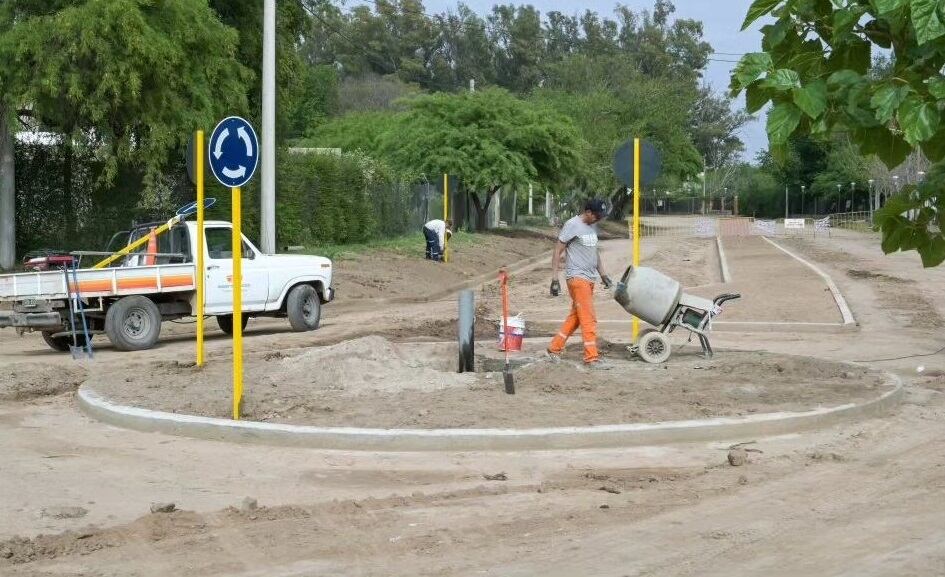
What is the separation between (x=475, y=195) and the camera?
5575 cm

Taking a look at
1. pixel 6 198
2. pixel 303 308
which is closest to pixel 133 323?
pixel 303 308

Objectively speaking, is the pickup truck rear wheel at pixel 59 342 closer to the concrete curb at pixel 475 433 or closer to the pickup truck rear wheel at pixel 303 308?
the pickup truck rear wheel at pixel 303 308

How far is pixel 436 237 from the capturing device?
122 ft

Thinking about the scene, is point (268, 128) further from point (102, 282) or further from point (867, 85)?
point (867, 85)

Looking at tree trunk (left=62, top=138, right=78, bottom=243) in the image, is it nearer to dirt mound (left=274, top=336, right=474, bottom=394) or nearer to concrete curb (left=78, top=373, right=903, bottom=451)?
dirt mound (left=274, top=336, right=474, bottom=394)

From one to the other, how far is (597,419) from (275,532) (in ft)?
13.2

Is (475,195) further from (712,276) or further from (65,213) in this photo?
(65,213)

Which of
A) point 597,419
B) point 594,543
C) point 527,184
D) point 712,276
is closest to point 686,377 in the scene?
point 597,419

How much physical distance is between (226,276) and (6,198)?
34.4 feet

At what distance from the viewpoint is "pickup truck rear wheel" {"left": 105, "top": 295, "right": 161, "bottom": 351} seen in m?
17.2

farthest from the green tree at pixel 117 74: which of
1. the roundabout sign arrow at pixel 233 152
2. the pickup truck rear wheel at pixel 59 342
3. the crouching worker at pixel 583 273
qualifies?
the roundabout sign arrow at pixel 233 152

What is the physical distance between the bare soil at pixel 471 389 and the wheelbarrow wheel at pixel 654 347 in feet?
0.46

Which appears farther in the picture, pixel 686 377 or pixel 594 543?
pixel 686 377

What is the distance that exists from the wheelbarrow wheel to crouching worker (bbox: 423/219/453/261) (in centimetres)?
2297
